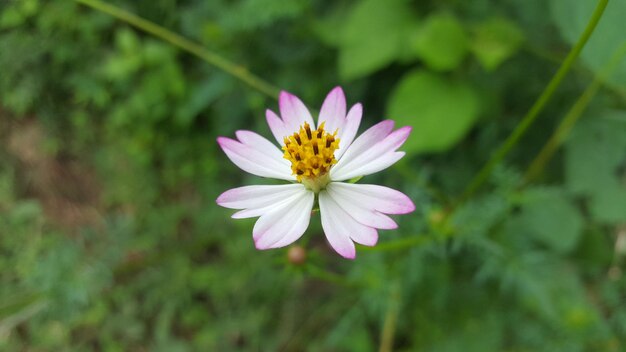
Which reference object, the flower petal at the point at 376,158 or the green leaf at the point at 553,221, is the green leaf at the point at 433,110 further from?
the flower petal at the point at 376,158

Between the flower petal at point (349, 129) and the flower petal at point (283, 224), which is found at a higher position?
the flower petal at point (349, 129)

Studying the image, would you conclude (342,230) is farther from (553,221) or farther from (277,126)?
(553,221)

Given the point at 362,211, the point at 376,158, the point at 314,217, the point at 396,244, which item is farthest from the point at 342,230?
the point at 314,217

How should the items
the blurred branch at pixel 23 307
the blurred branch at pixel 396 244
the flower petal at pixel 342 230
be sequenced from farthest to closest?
the blurred branch at pixel 23 307, the blurred branch at pixel 396 244, the flower petal at pixel 342 230

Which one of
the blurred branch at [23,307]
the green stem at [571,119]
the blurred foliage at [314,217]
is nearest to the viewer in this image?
the green stem at [571,119]

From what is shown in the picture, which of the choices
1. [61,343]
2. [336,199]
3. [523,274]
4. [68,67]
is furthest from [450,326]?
[68,67]

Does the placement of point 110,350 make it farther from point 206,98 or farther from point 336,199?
point 336,199

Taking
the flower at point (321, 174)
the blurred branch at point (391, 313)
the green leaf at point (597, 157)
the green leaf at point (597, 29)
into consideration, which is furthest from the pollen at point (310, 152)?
the green leaf at point (597, 157)

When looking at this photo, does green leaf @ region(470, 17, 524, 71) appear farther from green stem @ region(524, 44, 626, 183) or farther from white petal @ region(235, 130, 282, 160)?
white petal @ region(235, 130, 282, 160)
